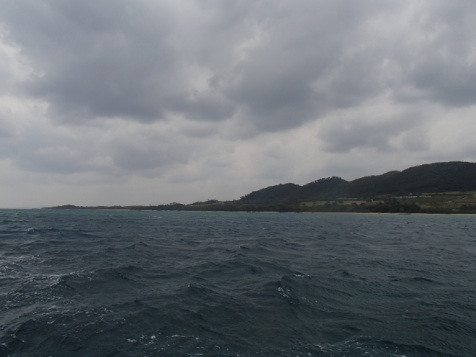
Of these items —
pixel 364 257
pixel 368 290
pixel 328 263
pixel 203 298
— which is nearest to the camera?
pixel 203 298

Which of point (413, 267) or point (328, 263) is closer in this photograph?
point (413, 267)

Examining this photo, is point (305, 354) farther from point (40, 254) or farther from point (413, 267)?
point (40, 254)

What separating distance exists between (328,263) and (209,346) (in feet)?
65.0

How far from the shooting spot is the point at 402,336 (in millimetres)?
13102

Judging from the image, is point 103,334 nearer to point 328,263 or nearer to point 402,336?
point 402,336

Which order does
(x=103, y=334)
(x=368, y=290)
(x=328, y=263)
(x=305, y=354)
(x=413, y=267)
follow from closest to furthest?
1. (x=305, y=354)
2. (x=103, y=334)
3. (x=368, y=290)
4. (x=413, y=267)
5. (x=328, y=263)

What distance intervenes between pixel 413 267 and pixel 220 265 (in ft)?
55.4

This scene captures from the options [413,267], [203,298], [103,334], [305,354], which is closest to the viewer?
[305,354]

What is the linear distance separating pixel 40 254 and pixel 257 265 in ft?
70.6

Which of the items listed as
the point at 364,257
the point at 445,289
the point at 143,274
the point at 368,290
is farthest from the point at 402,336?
the point at 364,257

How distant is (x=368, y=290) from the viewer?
19953mm

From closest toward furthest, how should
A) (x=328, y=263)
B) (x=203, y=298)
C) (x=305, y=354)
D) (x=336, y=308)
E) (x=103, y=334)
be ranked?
(x=305, y=354)
(x=103, y=334)
(x=336, y=308)
(x=203, y=298)
(x=328, y=263)

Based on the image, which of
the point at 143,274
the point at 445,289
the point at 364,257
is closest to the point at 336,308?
the point at 445,289

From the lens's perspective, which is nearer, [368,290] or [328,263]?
[368,290]
